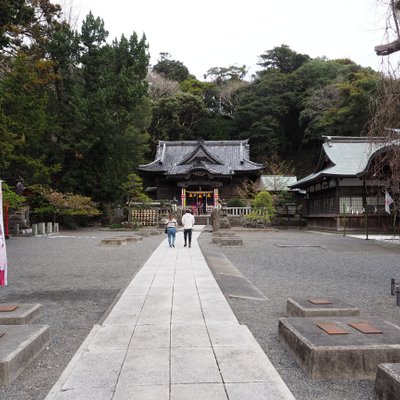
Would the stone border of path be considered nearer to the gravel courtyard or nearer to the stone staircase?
the gravel courtyard

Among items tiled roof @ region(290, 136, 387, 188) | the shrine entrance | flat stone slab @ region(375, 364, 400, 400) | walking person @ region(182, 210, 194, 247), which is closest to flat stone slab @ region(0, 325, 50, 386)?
flat stone slab @ region(375, 364, 400, 400)

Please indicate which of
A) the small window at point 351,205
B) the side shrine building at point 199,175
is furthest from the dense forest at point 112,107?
the small window at point 351,205

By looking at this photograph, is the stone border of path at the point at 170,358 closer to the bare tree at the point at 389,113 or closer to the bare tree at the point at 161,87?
the bare tree at the point at 389,113

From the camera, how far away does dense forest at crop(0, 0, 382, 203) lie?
62.1ft

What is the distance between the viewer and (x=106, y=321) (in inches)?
196

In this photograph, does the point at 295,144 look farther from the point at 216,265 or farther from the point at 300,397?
the point at 300,397

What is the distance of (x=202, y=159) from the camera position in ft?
121

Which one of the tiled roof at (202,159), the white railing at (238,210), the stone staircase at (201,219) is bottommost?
the stone staircase at (201,219)

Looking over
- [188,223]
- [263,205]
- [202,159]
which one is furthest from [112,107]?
[188,223]

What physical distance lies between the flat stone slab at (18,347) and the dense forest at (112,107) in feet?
24.5

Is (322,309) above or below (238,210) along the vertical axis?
below

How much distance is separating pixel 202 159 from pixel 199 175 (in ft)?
11.0

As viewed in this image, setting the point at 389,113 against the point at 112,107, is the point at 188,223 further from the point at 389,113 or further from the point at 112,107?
the point at 112,107

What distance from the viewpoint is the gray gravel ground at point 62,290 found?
354cm
